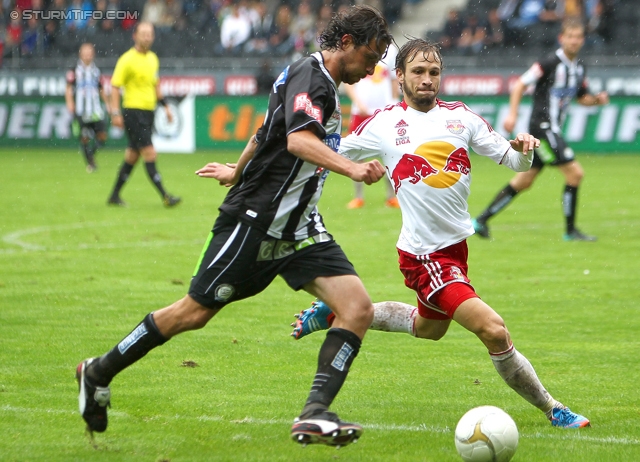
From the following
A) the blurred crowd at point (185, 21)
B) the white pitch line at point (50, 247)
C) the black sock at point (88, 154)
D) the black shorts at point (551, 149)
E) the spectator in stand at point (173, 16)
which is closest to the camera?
the white pitch line at point (50, 247)

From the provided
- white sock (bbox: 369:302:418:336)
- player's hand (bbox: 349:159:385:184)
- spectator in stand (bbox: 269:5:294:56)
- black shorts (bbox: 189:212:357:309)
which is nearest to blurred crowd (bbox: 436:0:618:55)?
spectator in stand (bbox: 269:5:294:56)

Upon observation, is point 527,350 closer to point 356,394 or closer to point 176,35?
point 356,394

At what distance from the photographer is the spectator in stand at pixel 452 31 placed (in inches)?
1043

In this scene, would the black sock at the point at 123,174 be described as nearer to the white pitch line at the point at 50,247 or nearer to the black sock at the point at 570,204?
the white pitch line at the point at 50,247

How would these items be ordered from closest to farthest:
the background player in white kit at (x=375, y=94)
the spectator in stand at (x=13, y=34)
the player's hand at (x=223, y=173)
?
the player's hand at (x=223, y=173)
the background player in white kit at (x=375, y=94)
the spectator in stand at (x=13, y=34)

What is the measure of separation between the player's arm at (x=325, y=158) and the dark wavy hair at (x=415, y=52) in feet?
4.01

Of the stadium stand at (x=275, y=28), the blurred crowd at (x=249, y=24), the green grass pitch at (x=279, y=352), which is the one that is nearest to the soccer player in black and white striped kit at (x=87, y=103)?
the stadium stand at (x=275, y=28)

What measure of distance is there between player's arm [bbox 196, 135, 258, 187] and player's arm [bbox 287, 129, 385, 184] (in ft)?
1.68

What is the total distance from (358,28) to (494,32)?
22.3 metres

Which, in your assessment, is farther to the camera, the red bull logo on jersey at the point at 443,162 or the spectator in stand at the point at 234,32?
the spectator in stand at the point at 234,32

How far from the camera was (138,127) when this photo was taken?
14.6m

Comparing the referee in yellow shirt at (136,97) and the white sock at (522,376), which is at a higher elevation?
the white sock at (522,376)

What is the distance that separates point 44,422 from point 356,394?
1683mm

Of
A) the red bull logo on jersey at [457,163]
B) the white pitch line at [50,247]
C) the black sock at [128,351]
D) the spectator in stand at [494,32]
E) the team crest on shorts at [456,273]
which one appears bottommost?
the white pitch line at [50,247]
